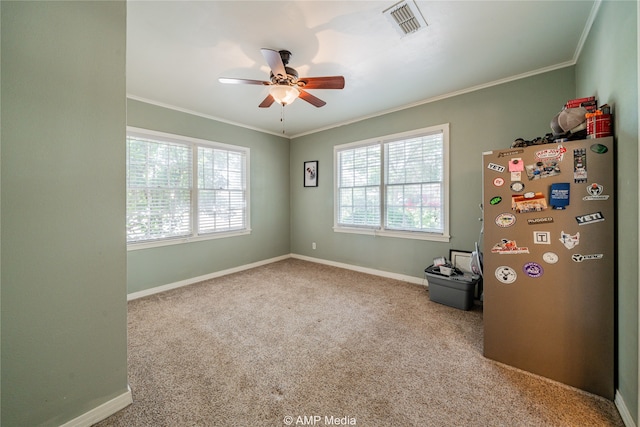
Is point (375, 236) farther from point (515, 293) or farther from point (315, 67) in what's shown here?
point (315, 67)

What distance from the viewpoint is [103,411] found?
4.75ft

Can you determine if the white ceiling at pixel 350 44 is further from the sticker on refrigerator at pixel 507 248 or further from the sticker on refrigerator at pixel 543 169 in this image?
the sticker on refrigerator at pixel 507 248

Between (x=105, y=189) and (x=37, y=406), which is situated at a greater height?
(x=105, y=189)

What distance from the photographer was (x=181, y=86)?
299 cm

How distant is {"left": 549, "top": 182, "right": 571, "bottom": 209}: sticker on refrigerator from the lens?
1617 millimetres

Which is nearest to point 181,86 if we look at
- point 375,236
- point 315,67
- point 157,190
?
point 157,190

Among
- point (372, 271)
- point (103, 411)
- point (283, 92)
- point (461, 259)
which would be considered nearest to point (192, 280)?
point (103, 411)

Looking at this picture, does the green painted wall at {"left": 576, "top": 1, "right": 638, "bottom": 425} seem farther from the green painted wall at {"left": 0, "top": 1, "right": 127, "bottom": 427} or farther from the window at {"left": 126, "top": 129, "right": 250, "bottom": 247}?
the window at {"left": 126, "top": 129, "right": 250, "bottom": 247}

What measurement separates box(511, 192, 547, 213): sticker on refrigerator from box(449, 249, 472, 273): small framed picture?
158cm

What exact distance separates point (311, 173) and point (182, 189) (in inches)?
92.2

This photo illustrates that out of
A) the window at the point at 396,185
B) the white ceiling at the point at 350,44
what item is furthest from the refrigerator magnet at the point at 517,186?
the window at the point at 396,185

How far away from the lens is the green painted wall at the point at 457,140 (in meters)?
2.74

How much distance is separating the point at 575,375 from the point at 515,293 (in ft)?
1.93

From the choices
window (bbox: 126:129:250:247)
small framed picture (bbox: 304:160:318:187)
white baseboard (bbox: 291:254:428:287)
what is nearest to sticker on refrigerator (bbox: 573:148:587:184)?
white baseboard (bbox: 291:254:428:287)
